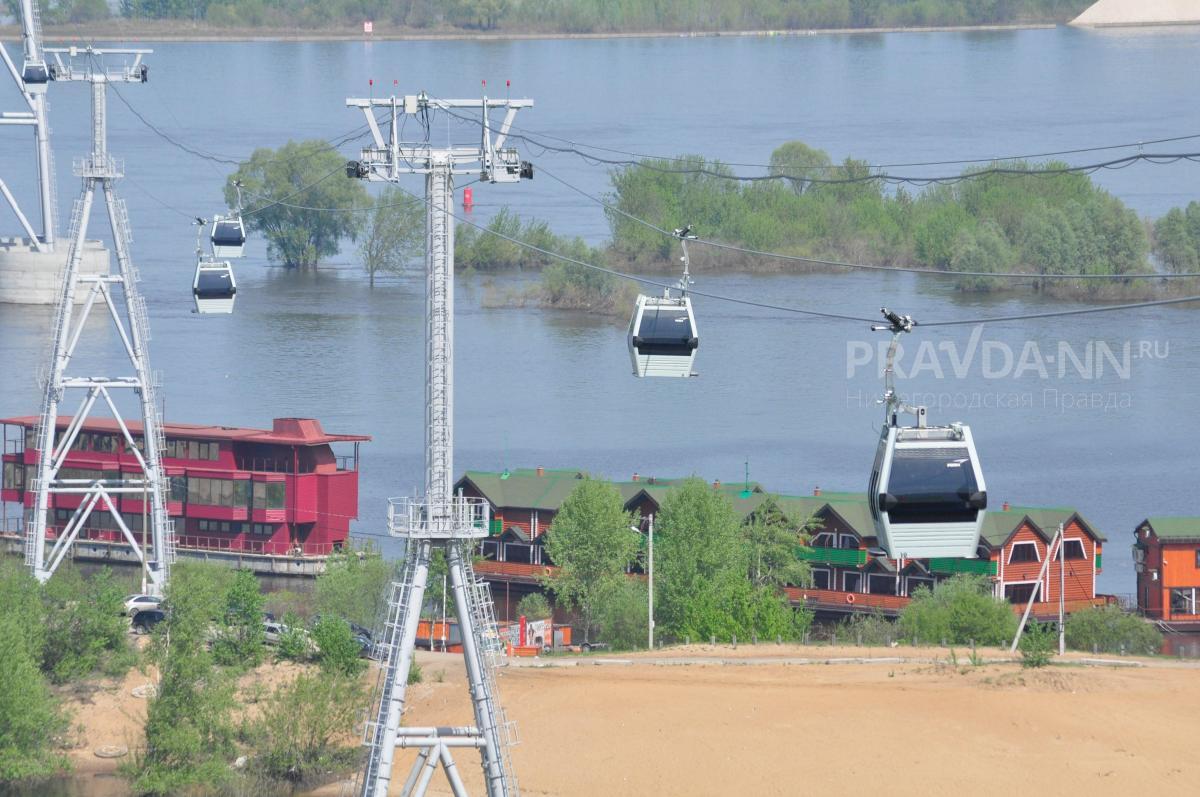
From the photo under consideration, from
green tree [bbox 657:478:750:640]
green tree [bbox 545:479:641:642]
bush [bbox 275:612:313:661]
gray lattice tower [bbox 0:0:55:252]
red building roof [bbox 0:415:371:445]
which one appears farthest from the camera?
gray lattice tower [bbox 0:0:55:252]

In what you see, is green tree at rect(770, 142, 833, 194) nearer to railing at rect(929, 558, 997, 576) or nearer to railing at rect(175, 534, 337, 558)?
railing at rect(175, 534, 337, 558)

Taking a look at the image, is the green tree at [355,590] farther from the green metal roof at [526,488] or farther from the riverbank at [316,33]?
the riverbank at [316,33]

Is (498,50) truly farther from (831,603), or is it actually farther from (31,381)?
(831,603)

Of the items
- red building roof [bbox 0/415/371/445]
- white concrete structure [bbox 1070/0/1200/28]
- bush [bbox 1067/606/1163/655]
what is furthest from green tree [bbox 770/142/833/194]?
white concrete structure [bbox 1070/0/1200/28]

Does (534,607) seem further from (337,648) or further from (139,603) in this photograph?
(337,648)

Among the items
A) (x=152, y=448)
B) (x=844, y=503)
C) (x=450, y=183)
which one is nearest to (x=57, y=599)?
(x=152, y=448)

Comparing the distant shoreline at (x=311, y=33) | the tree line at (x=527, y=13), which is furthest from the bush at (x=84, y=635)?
the tree line at (x=527, y=13)
